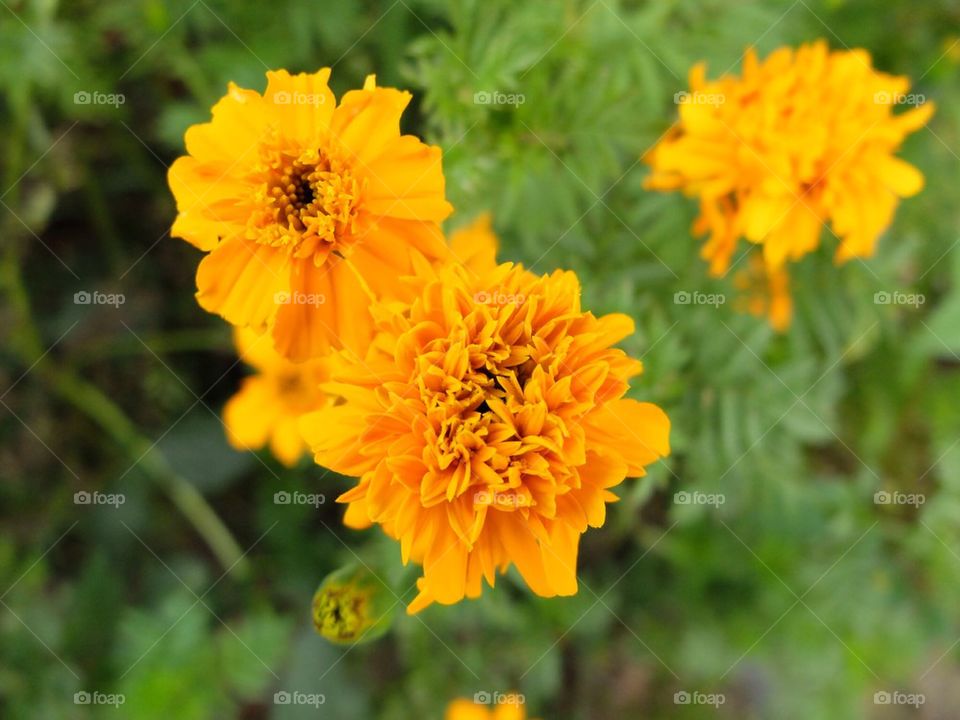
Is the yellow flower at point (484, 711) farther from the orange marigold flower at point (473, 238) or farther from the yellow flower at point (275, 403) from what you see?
the orange marigold flower at point (473, 238)

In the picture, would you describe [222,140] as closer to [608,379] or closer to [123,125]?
[608,379]

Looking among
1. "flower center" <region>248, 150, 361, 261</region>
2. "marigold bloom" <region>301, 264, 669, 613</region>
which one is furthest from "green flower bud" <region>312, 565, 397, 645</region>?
"flower center" <region>248, 150, 361, 261</region>

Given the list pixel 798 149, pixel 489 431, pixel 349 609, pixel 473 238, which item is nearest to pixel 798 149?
pixel 798 149

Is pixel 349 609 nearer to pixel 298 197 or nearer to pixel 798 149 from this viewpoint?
pixel 298 197

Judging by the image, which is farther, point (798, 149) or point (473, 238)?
point (473, 238)

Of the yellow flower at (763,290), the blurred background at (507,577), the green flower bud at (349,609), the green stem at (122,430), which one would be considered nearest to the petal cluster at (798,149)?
the blurred background at (507,577)

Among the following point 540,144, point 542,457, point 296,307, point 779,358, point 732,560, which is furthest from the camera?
point 732,560

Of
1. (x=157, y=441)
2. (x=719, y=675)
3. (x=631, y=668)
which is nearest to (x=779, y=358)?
(x=719, y=675)
